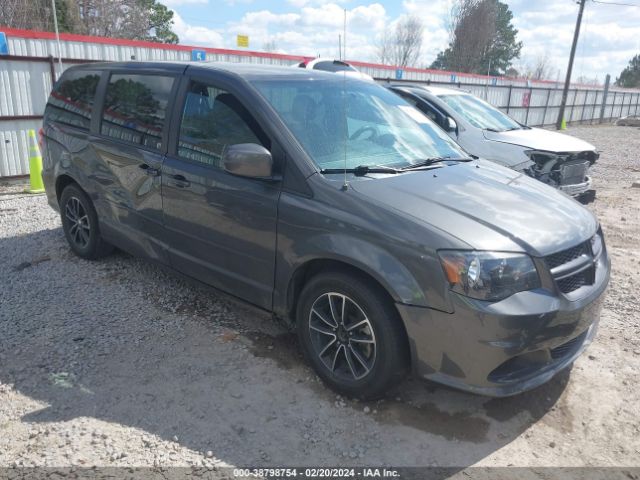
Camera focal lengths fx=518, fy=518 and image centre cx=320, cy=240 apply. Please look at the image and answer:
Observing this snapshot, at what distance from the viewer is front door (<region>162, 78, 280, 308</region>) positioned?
3.38m

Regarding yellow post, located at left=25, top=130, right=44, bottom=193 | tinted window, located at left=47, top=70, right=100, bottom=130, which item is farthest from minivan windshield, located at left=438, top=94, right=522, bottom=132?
yellow post, located at left=25, top=130, right=44, bottom=193

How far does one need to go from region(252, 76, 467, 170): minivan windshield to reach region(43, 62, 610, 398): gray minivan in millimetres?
15

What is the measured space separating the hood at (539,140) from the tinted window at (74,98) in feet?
17.8

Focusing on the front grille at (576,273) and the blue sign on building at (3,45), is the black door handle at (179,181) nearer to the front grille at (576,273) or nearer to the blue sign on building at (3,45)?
the front grille at (576,273)

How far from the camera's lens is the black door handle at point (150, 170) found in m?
3.98

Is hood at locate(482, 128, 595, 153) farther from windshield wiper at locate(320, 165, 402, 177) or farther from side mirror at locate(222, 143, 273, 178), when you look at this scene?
side mirror at locate(222, 143, 273, 178)

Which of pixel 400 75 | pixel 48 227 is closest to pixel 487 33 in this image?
pixel 400 75

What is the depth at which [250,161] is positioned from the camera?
3115mm

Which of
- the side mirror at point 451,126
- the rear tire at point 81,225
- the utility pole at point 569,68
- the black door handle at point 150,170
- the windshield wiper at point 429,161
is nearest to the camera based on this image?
the windshield wiper at point 429,161

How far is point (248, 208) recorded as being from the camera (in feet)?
11.1

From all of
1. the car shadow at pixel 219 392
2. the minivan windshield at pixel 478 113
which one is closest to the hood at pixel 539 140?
the minivan windshield at pixel 478 113

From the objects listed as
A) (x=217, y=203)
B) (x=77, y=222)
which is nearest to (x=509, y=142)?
(x=217, y=203)

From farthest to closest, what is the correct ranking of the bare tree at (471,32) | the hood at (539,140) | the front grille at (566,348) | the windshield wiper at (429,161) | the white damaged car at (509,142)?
1. the bare tree at (471,32)
2. the hood at (539,140)
3. the white damaged car at (509,142)
4. the windshield wiper at (429,161)
5. the front grille at (566,348)

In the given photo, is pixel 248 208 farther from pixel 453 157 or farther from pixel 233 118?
pixel 453 157
